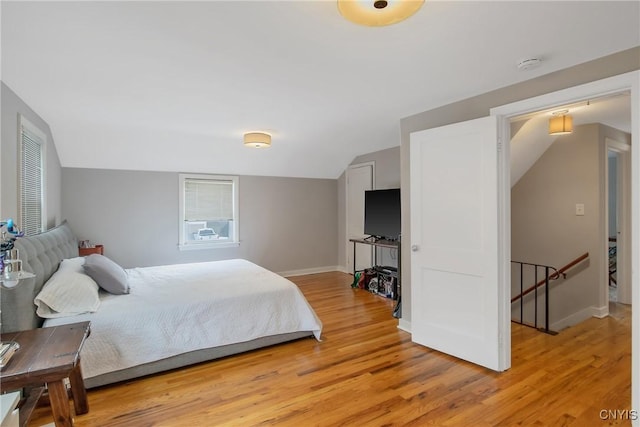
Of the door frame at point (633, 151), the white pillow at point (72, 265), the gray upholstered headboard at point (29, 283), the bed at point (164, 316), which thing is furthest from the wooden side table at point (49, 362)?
the door frame at point (633, 151)

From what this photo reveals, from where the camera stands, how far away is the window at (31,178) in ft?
8.95

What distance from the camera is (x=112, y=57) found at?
2002 millimetres

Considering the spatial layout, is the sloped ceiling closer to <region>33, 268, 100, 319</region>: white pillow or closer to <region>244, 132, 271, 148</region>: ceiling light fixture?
<region>244, 132, 271, 148</region>: ceiling light fixture

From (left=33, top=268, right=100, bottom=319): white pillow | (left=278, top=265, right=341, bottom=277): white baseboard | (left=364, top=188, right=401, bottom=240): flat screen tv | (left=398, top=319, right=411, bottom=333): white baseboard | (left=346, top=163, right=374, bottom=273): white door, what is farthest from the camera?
(left=278, top=265, right=341, bottom=277): white baseboard

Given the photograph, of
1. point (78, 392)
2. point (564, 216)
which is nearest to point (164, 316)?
point (78, 392)

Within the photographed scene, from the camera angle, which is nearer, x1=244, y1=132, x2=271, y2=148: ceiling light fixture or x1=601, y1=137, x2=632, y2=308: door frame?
x1=244, y1=132, x2=271, y2=148: ceiling light fixture

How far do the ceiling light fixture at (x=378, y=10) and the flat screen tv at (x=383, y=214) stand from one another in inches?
127

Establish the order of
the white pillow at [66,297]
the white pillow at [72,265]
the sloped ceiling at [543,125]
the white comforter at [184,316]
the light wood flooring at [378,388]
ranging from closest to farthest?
the light wood flooring at [378,388], the white pillow at [66,297], the white comforter at [184,316], the white pillow at [72,265], the sloped ceiling at [543,125]

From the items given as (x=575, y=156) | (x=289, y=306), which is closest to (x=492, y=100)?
(x=575, y=156)

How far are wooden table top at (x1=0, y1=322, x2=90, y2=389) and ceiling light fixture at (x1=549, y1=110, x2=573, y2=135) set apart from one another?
4194 millimetres

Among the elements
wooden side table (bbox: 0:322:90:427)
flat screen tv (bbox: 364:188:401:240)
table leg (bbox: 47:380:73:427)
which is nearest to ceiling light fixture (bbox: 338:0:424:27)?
wooden side table (bbox: 0:322:90:427)

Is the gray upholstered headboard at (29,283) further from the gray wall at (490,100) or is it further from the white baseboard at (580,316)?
the white baseboard at (580,316)

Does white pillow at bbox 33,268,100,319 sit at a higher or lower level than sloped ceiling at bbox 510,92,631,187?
lower

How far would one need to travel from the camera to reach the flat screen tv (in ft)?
14.8
